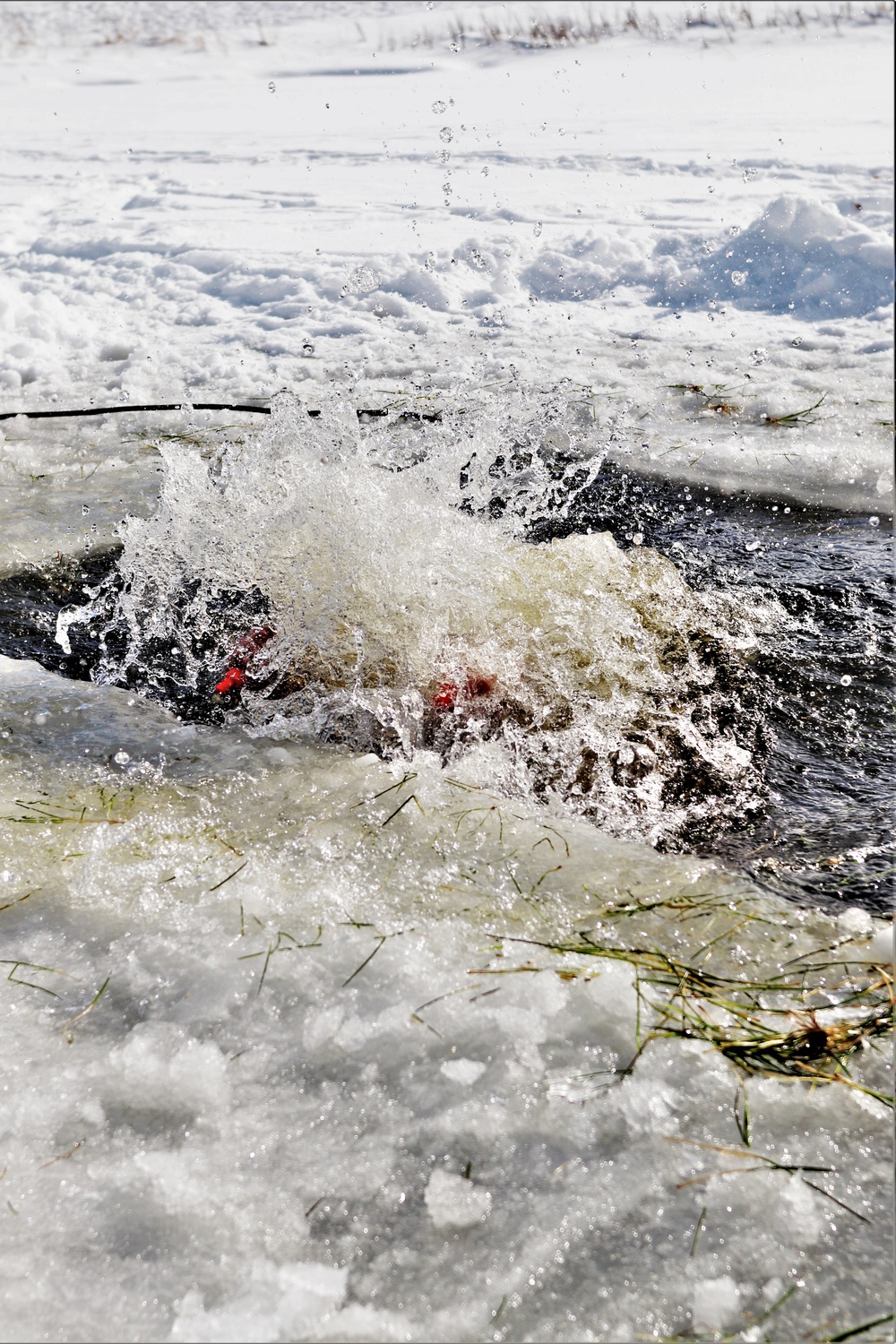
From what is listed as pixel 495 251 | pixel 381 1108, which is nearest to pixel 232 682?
pixel 381 1108

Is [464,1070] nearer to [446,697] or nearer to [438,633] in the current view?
[446,697]

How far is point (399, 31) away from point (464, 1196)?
22476mm

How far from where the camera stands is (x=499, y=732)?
254 centimetres

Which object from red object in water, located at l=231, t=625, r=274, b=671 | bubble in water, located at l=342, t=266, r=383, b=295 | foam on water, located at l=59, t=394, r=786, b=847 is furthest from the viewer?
bubble in water, located at l=342, t=266, r=383, b=295

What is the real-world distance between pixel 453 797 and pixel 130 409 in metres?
3.54

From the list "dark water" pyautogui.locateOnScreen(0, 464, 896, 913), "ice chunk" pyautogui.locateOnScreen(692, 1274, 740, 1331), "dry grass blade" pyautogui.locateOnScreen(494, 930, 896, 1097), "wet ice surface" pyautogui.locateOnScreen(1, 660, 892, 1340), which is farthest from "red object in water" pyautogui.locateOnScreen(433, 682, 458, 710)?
"ice chunk" pyautogui.locateOnScreen(692, 1274, 740, 1331)

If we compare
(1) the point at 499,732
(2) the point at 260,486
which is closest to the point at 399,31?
(2) the point at 260,486

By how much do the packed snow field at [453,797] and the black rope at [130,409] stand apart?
0.19 ft

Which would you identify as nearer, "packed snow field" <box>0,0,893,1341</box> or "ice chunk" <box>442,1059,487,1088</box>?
"packed snow field" <box>0,0,893,1341</box>

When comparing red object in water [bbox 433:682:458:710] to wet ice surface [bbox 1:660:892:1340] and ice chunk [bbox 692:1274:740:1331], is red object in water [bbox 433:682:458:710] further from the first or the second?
ice chunk [bbox 692:1274:740:1331]

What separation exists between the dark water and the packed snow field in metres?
0.02

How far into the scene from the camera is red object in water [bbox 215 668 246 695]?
2.80 meters

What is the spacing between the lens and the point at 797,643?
291cm

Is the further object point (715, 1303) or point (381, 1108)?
point (381, 1108)
